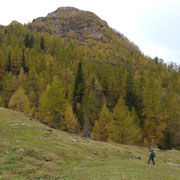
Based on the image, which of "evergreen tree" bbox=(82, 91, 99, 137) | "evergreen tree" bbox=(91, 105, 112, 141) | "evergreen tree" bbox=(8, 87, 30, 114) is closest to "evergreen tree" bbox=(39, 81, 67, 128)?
"evergreen tree" bbox=(8, 87, 30, 114)

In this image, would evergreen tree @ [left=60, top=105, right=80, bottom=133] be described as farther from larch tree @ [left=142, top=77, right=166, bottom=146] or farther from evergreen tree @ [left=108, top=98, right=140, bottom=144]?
larch tree @ [left=142, top=77, right=166, bottom=146]

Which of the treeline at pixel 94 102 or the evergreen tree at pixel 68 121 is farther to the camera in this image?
the evergreen tree at pixel 68 121

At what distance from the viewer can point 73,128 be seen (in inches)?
1887

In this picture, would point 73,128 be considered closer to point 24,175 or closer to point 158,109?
point 158,109

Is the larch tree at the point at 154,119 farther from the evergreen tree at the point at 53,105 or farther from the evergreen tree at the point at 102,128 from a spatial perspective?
the evergreen tree at the point at 53,105

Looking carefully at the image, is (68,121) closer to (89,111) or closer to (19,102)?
(89,111)

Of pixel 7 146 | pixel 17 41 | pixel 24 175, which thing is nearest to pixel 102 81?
pixel 7 146

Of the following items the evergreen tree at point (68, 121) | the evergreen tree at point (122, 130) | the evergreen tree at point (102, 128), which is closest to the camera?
the evergreen tree at point (122, 130)

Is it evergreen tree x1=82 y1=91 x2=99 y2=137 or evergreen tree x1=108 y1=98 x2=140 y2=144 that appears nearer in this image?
evergreen tree x1=108 y1=98 x2=140 y2=144

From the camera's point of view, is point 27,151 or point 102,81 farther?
point 102,81

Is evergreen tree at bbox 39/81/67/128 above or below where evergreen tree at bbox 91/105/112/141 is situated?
above

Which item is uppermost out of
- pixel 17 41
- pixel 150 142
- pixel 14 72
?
pixel 17 41

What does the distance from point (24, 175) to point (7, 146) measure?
7.11 metres

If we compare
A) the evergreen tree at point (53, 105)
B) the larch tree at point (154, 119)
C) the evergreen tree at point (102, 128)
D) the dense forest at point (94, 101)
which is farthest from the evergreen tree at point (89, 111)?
the larch tree at point (154, 119)
